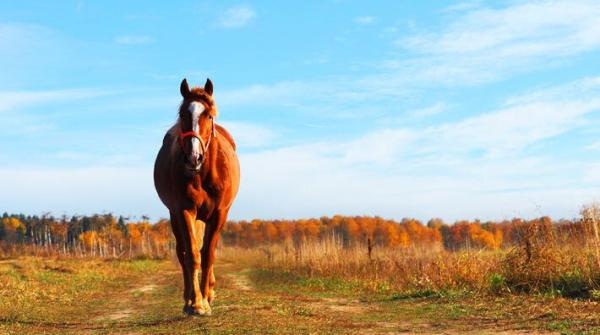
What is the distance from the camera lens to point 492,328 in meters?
8.52

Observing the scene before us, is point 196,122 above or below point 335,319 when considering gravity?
above

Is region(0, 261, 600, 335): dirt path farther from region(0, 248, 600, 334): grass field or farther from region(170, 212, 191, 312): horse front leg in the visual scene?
region(170, 212, 191, 312): horse front leg

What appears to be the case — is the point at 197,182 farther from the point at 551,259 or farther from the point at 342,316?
the point at 551,259

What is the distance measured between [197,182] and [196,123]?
0.85m

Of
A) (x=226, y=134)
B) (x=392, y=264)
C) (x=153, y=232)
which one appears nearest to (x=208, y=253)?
(x=226, y=134)

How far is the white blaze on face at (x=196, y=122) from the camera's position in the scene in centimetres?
742

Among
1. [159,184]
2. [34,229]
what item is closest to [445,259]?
[159,184]

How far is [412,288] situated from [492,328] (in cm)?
843

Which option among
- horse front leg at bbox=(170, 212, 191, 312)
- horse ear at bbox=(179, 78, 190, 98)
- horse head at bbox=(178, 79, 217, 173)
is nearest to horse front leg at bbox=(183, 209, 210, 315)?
horse front leg at bbox=(170, 212, 191, 312)

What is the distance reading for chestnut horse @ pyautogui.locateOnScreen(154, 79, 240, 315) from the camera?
25.1ft

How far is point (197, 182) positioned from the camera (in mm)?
8008

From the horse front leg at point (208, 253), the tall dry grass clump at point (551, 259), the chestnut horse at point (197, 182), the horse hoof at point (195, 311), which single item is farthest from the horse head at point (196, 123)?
the tall dry grass clump at point (551, 259)

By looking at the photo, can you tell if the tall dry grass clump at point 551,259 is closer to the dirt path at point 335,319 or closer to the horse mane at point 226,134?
the dirt path at point 335,319

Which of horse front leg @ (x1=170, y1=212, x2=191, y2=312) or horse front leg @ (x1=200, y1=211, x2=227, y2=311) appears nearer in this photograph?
horse front leg @ (x1=200, y1=211, x2=227, y2=311)
